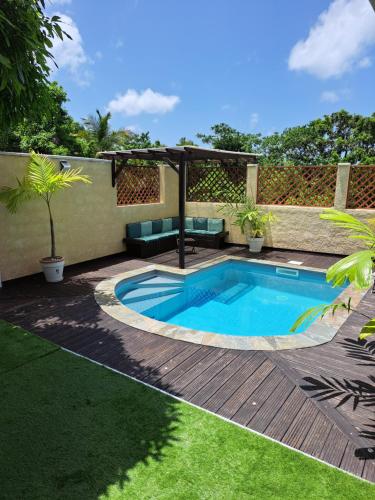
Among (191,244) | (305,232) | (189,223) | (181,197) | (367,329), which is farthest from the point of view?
(189,223)

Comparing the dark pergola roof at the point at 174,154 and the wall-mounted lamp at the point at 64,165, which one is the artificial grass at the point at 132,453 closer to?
the wall-mounted lamp at the point at 64,165

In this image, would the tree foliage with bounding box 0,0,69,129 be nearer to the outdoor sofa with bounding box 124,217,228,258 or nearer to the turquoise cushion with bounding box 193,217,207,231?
the outdoor sofa with bounding box 124,217,228,258

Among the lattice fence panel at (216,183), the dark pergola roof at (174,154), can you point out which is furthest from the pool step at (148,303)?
the lattice fence panel at (216,183)

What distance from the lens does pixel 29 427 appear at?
9.09 ft

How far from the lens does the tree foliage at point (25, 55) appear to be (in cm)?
267

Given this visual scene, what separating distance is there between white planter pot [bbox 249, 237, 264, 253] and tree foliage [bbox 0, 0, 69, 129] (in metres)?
7.18

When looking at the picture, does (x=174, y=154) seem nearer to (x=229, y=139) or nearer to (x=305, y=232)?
(x=305, y=232)

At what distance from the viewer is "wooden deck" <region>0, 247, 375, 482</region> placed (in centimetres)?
271

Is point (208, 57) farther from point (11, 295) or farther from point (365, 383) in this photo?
point (365, 383)

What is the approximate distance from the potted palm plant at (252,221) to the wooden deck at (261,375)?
14.8 feet

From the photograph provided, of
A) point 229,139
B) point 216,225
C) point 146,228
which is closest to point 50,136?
point 146,228

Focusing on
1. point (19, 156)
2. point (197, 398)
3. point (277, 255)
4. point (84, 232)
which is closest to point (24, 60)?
point (197, 398)

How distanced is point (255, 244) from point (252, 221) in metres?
0.72

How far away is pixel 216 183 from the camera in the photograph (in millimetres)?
11344
